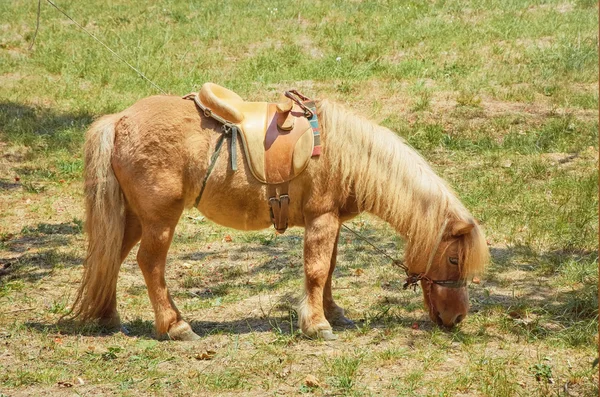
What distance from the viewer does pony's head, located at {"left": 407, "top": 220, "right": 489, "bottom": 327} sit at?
5.52 metres

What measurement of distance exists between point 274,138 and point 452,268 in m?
1.56

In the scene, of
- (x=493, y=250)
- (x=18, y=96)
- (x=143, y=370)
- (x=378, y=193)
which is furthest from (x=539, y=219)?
(x=18, y=96)

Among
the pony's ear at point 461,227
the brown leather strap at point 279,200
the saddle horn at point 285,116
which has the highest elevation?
the saddle horn at point 285,116

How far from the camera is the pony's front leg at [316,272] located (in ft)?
18.6

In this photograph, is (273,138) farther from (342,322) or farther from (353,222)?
(353,222)

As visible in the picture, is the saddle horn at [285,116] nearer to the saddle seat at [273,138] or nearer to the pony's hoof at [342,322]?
the saddle seat at [273,138]

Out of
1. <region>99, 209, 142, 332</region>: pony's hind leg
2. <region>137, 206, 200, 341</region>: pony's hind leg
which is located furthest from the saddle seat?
<region>99, 209, 142, 332</region>: pony's hind leg

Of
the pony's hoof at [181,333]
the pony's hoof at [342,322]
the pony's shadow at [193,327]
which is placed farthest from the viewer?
the pony's hoof at [342,322]

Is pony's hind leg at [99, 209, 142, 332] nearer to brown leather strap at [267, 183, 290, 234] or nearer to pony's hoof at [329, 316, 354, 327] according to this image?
brown leather strap at [267, 183, 290, 234]

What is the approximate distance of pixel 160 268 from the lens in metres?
5.70

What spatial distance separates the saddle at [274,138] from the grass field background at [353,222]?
0.75 m

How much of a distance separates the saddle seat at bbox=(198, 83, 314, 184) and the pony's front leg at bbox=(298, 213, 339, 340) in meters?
0.42

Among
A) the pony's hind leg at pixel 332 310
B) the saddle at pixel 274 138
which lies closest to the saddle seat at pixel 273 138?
the saddle at pixel 274 138

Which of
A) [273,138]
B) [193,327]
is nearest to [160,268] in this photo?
[193,327]
